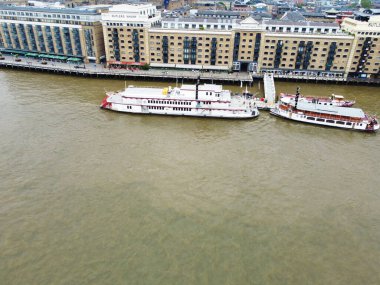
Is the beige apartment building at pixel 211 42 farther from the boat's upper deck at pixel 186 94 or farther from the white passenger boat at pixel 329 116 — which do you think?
the white passenger boat at pixel 329 116

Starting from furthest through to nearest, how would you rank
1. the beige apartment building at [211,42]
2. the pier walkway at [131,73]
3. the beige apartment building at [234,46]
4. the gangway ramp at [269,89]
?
1. the beige apartment building at [234,46]
2. the beige apartment building at [211,42]
3. the pier walkway at [131,73]
4. the gangway ramp at [269,89]

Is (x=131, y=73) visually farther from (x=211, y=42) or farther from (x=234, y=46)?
(x=234, y=46)

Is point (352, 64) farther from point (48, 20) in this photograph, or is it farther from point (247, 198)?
point (48, 20)

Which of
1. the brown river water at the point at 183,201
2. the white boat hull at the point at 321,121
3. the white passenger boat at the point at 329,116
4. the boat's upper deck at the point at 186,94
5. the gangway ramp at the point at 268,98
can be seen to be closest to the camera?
the brown river water at the point at 183,201

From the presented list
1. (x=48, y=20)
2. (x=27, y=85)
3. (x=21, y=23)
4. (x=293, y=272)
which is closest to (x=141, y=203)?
(x=293, y=272)

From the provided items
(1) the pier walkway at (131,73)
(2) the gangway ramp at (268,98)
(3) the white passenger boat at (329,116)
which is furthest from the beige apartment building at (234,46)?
(3) the white passenger boat at (329,116)

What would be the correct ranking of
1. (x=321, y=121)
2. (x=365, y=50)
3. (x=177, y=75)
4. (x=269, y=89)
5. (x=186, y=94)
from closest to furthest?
(x=321, y=121), (x=186, y=94), (x=269, y=89), (x=365, y=50), (x=177, y=75)

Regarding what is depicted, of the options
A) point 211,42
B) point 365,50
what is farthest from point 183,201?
point 365,50
